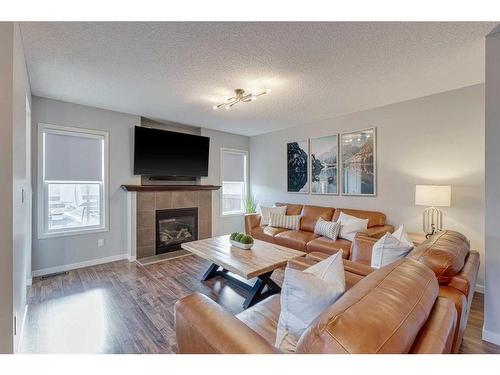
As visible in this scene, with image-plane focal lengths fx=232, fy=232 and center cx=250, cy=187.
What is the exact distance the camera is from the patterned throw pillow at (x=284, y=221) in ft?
13.7

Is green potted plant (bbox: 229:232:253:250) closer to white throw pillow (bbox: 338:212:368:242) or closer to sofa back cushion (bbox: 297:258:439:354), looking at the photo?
white throw pillow (bbox: 338:212:368:242)

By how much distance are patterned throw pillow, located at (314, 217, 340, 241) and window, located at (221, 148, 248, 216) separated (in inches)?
91.5

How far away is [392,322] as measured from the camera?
31.6 inches

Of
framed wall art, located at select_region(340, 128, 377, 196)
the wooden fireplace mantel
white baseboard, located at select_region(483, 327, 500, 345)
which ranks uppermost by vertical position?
framed wall art, located at select_region(340, 128, 377, 196)

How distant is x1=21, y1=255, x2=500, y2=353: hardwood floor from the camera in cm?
184

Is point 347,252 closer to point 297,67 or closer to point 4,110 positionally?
point 297,67

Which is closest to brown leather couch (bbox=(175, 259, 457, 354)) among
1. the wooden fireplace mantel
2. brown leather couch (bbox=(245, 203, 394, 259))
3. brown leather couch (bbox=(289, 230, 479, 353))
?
brown leather couch (bbox=(289, 230, 479, 353))

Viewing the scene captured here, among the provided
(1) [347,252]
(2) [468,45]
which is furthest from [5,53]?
(1) [347,252]

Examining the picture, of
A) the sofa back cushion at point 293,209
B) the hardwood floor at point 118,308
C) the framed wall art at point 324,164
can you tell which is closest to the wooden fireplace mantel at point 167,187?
the hardwood floor at point 118,308

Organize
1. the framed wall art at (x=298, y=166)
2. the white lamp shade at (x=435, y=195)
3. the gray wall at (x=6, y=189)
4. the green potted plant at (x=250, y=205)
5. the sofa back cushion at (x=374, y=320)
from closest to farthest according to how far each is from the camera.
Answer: the sofa back cushion at (x=374, y=320) → the gray wall at (x=6, y=189) → the white lamp shade at (x=435, y=195) → the framed wall art at (x=298, y=166) → the green potted plant at (x=250, y=205)

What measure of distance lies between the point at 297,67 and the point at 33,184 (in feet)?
12.0

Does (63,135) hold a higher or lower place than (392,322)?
higher

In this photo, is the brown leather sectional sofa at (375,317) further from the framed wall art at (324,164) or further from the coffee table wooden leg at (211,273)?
the framed wall art at (324,164)

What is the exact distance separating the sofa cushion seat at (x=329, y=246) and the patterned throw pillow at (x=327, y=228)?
2.7 inches
